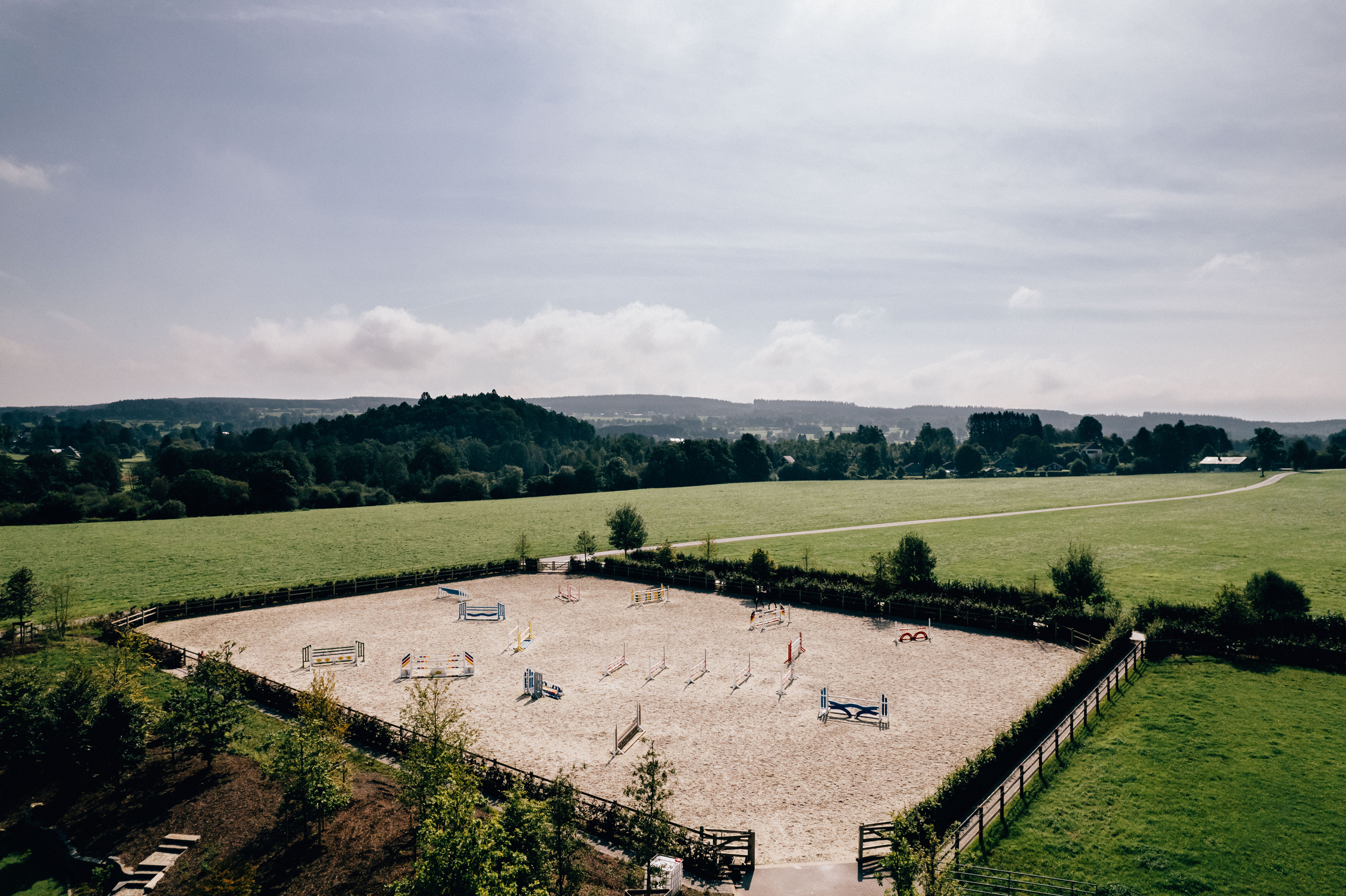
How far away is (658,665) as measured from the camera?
1315 inches

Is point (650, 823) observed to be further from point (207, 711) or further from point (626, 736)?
point (207, 711)

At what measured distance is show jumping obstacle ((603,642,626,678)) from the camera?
3216 cm

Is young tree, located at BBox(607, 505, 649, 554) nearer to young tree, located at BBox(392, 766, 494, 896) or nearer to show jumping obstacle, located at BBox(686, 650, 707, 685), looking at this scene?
show jumping obstacle, located at BBox(686, 650, 707, 685)

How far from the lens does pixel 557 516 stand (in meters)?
91.1

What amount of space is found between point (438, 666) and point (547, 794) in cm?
1567

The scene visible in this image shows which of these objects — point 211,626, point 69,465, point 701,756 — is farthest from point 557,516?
point 69,465

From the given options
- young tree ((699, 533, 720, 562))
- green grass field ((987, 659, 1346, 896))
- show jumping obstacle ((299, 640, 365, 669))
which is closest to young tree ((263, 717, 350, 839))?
show jumping obstacle ((299, 640, 365, 669))

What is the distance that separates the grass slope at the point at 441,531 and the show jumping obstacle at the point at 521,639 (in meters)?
22.6

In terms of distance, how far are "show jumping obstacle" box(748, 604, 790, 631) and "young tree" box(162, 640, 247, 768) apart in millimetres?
26479

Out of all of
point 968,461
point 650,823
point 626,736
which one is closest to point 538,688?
point 626,736

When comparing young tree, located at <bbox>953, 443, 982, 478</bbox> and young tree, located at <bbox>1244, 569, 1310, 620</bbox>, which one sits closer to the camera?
young tree, located at <bbox>1244, 569, 1310, 620</bbox>

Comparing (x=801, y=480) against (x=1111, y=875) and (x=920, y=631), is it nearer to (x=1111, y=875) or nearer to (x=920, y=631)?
(x=920, y=631)

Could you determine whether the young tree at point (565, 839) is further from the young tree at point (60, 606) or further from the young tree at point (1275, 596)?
the young tree at point (1275, 596)

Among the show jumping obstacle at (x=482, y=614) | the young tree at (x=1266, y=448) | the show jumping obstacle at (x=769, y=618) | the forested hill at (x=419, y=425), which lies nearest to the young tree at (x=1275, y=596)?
the show jumping obstacle at (x=769, y=618)
